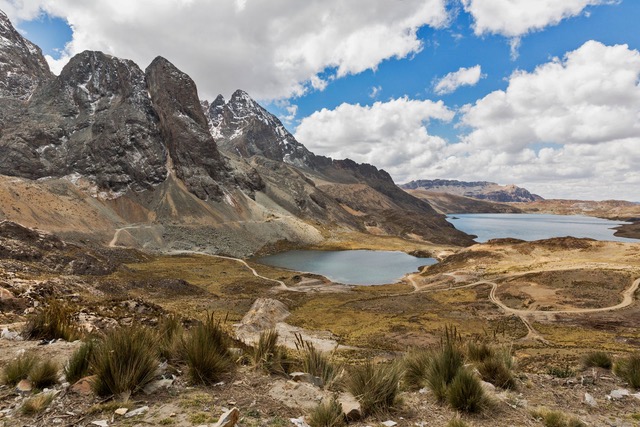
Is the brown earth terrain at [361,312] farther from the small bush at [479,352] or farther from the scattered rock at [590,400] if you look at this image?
the small bush at [479,352]

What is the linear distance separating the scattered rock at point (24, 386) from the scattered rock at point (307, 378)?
445 centimetres

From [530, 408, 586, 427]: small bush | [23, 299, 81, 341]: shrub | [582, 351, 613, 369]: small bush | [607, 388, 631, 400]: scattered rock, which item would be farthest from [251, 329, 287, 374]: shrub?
[582, 351, 613, 369]: small bush

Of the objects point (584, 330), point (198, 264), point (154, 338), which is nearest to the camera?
point (154, 338)

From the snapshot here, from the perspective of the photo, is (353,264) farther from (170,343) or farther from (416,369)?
(170,343)

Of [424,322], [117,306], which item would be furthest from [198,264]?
[117,306]

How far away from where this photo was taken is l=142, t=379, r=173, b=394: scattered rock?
5832 mm

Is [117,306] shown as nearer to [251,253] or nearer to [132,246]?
[132,246]

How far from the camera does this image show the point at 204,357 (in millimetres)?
6594

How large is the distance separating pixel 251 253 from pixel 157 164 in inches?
1972

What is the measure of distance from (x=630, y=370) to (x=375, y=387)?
7.70 metres

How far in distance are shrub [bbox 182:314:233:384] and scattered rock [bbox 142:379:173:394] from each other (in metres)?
0.42

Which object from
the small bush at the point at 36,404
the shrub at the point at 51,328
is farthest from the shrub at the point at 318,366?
the shrub at the point at 51,328

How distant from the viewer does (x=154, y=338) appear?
679 cm

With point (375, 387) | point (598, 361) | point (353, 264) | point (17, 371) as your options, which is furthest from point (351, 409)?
point (353, 264)
